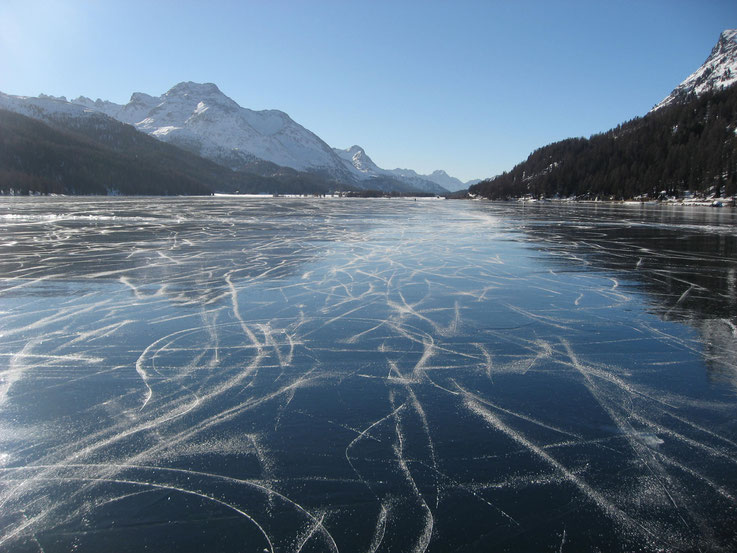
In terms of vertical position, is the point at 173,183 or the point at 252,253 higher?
the point at 173,183

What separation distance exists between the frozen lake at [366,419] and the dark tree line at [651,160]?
74429 millimetres

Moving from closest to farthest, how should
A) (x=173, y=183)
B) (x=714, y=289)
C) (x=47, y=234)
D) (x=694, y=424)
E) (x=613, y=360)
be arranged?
(x=694, y=424) → (x=613, y=360) → (x=714, y=289) → (x=47, y=234) → (x=173, y=183)

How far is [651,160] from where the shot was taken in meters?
95.3

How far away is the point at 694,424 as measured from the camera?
404 cm

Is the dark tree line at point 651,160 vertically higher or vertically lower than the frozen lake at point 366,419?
higher

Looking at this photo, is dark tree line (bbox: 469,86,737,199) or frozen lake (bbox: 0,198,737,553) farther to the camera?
dark tree line (bbox: 469,86,737,199)

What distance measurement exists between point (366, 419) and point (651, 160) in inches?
4375

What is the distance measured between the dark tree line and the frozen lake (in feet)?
244

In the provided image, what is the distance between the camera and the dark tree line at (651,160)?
75.4 meters

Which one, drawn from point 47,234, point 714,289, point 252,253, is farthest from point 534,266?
point 47,234

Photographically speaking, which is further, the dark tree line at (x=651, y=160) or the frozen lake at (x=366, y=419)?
the dark tree line at (x=651, y=160)

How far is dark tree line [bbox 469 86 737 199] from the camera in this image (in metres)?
75.4

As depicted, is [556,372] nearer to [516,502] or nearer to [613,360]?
[613,360]

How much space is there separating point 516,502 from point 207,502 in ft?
6.68
